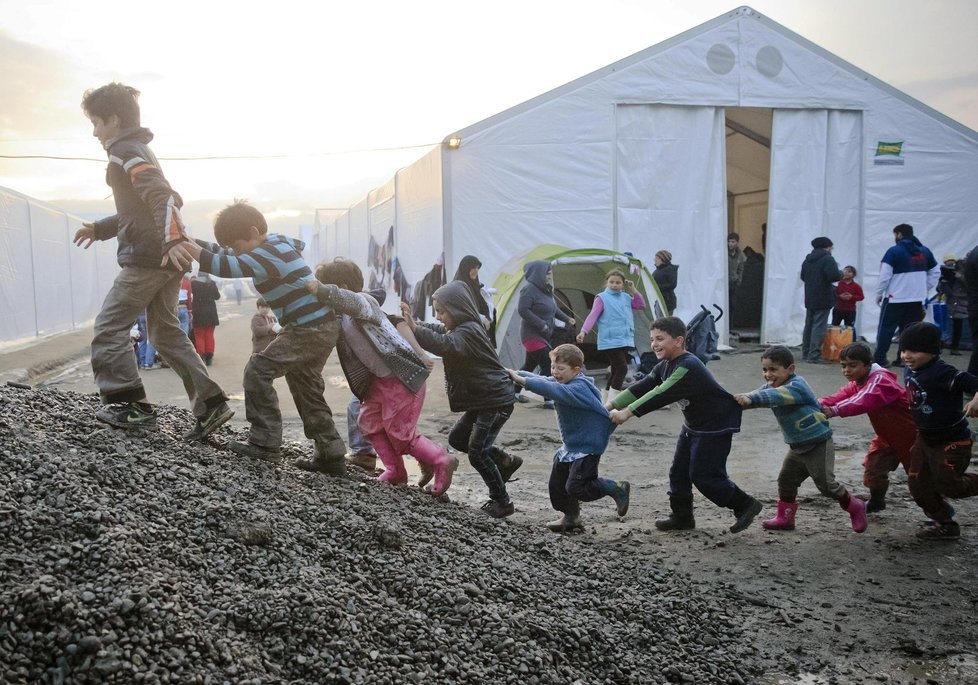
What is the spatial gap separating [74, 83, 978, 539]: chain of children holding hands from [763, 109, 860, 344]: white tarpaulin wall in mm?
9031

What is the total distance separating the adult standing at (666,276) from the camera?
12.0 meters

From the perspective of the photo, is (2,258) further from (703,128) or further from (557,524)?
(557,524)

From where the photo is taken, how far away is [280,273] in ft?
14.1

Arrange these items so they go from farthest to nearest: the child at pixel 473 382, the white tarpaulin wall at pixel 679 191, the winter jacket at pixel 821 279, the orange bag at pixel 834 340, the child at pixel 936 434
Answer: the white tarpaulin wall at pixel 679 191, the orange bag at pixel 834 340, the winter jacket at pixel 821 279, the child at pixel 473 382, the child at pixel 936 434

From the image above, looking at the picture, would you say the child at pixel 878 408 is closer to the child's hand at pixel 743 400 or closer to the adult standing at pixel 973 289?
the child's hand at pixel 743 400

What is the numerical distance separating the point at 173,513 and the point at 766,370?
332cm

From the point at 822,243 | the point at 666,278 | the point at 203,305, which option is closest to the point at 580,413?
the point at 666,278

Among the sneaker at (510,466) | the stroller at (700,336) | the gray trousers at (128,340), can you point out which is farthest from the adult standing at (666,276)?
the gray trousers at (128,340)

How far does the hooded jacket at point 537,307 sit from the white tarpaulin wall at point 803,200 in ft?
19.7

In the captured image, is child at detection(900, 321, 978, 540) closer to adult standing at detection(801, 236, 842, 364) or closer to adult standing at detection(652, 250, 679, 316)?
adult standing at detection(652, 250, 679, 316)

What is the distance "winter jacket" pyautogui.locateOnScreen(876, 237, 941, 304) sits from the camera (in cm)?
1080

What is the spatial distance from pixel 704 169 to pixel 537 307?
5.78 meters

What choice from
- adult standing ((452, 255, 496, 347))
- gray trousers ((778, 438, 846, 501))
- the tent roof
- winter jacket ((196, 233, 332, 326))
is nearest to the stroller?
adult standing ((452, 255, 496, 347))

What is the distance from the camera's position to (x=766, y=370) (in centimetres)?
478
